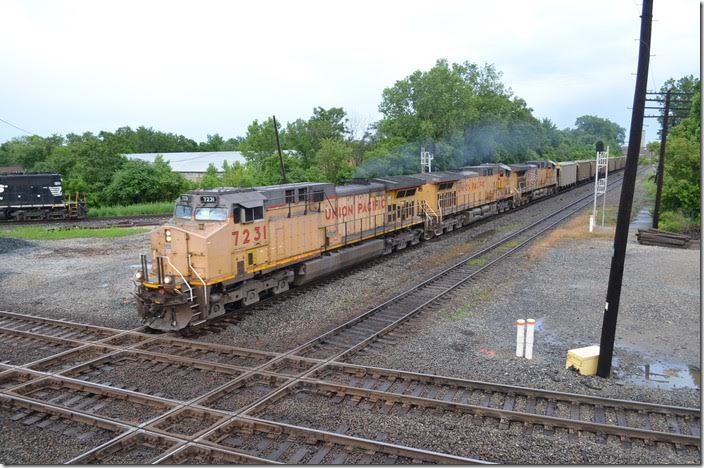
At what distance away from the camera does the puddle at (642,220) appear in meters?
26.8

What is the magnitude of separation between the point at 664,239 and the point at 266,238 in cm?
1648

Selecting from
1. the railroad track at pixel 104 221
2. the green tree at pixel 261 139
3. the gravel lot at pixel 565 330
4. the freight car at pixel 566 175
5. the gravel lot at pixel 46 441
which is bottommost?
the gravel lot at pixel 46 441

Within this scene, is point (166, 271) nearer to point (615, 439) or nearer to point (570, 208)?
point (615, 439)

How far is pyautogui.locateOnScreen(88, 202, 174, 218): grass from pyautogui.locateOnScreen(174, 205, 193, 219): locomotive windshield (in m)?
24.2

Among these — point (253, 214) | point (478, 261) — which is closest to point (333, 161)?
point (478, 261)

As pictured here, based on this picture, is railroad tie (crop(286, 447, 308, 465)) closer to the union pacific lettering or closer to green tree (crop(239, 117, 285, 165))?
the union pacific lettering

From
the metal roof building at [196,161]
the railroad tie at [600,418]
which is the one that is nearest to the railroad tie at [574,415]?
the railroad tie at [600,418]

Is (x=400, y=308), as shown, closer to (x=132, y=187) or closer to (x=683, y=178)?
(x=683, y=178)

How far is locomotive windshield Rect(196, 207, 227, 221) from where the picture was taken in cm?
1153

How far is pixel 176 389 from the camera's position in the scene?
28.3 ft

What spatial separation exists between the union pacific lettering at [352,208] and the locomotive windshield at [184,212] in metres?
4.55

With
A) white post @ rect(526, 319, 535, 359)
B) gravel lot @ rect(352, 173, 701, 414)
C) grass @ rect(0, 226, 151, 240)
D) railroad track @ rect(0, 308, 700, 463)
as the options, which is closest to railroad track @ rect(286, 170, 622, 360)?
gravel lot @ rect(352, 173, 701, 414)

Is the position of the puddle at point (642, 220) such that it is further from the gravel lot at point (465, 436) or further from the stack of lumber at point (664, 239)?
the gravel lot at point (465, 436)

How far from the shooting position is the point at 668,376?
8.89 meters
